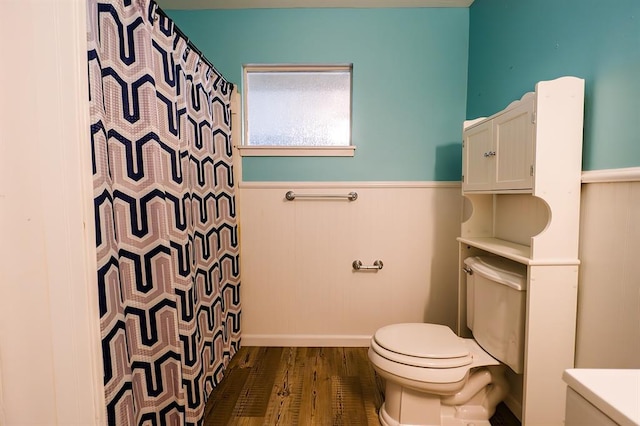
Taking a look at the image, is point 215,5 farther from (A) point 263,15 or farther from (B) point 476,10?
(B) point 476,10

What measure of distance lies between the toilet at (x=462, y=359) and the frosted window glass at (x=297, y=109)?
4.08 ft

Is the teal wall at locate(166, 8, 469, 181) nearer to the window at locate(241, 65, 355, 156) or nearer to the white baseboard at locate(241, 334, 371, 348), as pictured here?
the window at locate(241, 65, 355, 156)

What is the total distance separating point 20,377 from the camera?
0.50 meters

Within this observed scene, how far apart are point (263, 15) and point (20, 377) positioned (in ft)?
6.85

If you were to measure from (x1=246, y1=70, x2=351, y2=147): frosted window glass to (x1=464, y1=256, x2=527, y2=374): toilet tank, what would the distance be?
1.18 metres

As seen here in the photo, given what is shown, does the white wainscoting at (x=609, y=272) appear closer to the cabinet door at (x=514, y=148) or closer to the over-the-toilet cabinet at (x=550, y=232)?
the over-the-toilet cabinet at (x=550, y=232)

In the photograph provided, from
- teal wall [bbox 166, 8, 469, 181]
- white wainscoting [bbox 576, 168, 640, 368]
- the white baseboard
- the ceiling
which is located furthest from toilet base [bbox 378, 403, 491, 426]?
the ceiling

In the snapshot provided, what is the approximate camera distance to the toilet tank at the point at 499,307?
1.17 m

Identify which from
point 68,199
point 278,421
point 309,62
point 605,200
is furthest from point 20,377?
point 309,62

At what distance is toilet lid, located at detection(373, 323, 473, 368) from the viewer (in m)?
1.24

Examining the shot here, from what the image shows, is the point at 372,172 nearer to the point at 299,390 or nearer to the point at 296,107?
the point at 296,107

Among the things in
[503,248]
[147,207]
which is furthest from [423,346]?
[147,207]

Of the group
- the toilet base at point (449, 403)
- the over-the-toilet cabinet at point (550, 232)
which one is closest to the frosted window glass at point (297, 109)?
the over-the-toilet cabinet at point (550, 232)

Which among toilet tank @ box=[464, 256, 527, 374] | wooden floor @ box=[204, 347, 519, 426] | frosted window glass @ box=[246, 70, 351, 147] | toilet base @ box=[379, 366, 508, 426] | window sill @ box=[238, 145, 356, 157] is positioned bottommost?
wooden floor @ box=[204, 347, 519, 426]
